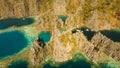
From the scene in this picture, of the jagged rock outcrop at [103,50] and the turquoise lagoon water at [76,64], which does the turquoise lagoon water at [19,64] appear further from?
the jagged rock outcrop at [103,50]

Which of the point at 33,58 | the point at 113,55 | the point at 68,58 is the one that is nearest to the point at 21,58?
the point at 33,58

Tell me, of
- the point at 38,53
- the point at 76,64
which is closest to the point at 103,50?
the point at 76,64

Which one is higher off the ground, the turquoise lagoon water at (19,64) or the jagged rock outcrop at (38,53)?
the jagged rock outcrop at (38,53)

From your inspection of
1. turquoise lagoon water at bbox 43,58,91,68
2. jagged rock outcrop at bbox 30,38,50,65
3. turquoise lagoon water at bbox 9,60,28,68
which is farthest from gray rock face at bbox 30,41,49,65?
turquoise lagoon water at bbox 43,58,91,68

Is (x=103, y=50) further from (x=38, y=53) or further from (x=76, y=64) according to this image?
(x=38, y=53)

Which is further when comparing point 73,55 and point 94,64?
point 73,55

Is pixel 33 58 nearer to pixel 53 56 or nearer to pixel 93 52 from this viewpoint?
pixel 53 56

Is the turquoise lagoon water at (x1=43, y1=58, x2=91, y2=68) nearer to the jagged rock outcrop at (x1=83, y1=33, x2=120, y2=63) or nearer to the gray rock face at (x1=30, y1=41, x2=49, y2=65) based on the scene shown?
the jagged rock outcrop at (x1=83, y1=33, x2=120, y2=63)

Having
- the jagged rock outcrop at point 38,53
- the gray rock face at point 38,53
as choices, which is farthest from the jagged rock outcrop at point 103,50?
the gray rock face at point 38,53

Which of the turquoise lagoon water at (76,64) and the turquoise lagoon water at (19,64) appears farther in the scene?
the turquoise lagoon water at (19,64)

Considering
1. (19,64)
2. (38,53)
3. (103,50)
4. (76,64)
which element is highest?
(103,50)

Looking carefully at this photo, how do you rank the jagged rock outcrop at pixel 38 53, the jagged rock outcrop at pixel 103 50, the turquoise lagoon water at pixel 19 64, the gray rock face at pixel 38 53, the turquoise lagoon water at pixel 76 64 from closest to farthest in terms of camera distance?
the turquoise lagoon water at pixel 76 64 < the turquoise lagoon water at pixel 19 64 < the jagged rock outcrop at pixel 103 50 < the gray rock face at pixel 38 53 < the jagged rock outcrop at pixel 38 53
